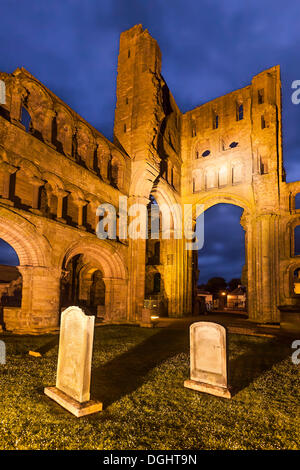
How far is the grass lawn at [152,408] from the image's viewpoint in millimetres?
3379

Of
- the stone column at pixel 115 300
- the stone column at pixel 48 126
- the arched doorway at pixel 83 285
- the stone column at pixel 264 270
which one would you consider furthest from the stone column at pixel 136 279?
the stone column at pixel 264 270

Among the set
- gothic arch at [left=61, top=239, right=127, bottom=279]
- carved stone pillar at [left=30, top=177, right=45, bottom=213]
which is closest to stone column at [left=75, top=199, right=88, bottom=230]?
gothic arch at [left=61, top=239, right=127, bottom=279]

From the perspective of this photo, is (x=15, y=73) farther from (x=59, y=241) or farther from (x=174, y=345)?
(x=174, y=345)

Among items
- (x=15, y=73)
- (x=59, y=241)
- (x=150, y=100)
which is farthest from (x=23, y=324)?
(x=150, y=100)

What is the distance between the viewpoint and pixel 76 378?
4395 mm

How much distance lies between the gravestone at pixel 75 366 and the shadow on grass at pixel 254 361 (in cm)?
268

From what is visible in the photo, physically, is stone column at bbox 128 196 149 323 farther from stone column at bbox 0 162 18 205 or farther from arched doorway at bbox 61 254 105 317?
stone column at bbox 0 162 18 205

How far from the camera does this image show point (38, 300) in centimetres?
1135

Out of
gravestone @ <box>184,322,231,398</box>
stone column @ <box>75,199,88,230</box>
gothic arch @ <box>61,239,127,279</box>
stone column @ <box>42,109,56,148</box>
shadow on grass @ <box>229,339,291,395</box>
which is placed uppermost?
stone column @ <box>42,109,56,148</box>

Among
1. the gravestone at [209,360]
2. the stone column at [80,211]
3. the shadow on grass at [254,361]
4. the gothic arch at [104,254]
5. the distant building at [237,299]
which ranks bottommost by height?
the distant building at [237,299]

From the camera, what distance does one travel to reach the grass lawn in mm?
3379

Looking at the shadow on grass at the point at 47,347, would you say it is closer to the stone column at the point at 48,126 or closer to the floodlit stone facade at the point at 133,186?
the floodlit stone facade at the point at 133,186

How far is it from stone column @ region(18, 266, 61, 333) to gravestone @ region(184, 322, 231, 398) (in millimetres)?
7453
